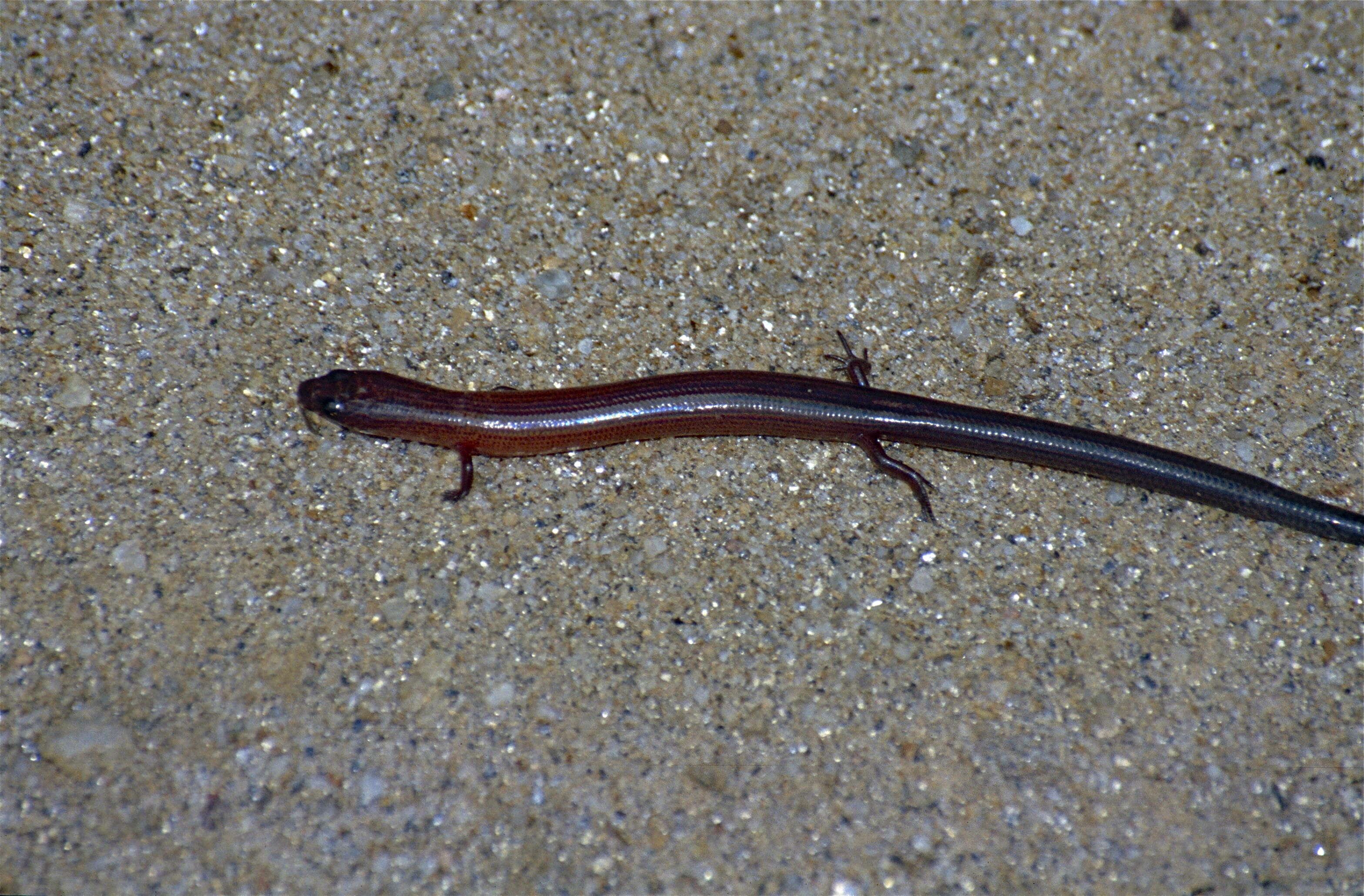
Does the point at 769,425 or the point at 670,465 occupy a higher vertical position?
the point at 769,425

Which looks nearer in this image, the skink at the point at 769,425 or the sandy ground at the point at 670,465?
the sandy ground at the point at 670,465

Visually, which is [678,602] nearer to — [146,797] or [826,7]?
[146,797]

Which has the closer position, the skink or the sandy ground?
the sandy ground

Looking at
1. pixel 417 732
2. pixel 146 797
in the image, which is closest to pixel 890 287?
pixel 417 732
